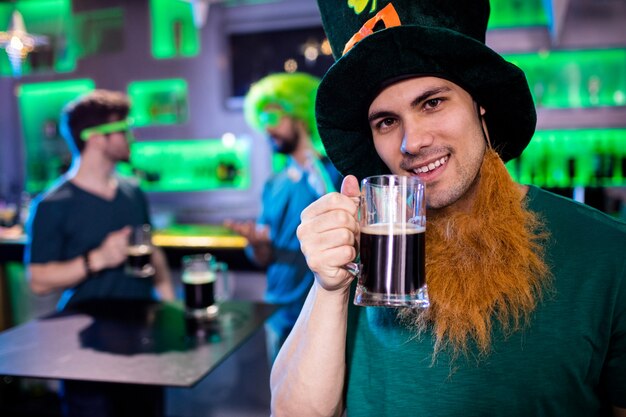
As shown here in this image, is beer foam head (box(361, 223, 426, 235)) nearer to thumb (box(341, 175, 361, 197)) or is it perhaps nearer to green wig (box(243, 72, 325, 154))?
thumb (box(341, 175, 361, 197))

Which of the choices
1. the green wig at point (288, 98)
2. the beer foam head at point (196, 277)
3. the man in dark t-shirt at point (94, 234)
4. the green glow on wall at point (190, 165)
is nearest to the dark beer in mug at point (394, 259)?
the beer foam head at point (196, 277)

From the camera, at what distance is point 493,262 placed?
1103 mm

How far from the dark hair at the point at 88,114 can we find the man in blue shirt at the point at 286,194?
0.91m

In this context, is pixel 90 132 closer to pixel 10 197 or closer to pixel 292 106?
pixel 292 106

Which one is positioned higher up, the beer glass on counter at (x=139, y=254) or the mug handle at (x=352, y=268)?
the mug handle at (x=352, y=268)

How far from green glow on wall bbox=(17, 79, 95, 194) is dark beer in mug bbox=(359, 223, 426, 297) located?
17.0 ft

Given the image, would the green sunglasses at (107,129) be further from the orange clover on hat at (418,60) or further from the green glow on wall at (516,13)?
the green glow on wall at (516,13)

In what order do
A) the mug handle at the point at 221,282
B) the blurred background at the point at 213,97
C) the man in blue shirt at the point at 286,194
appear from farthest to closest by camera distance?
the blurred background at the point at 213,97 < the man in blue shirt at the point at 286,194 < the mug handle at the point at 221,282

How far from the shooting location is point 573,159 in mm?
4008

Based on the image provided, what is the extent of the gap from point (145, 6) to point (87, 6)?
742mm

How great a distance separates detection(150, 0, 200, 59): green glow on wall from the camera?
4.83m

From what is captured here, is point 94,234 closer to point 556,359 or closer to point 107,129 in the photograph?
point 107,129

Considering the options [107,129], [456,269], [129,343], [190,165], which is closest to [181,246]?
[107,129]

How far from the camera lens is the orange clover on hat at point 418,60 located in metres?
1.08
